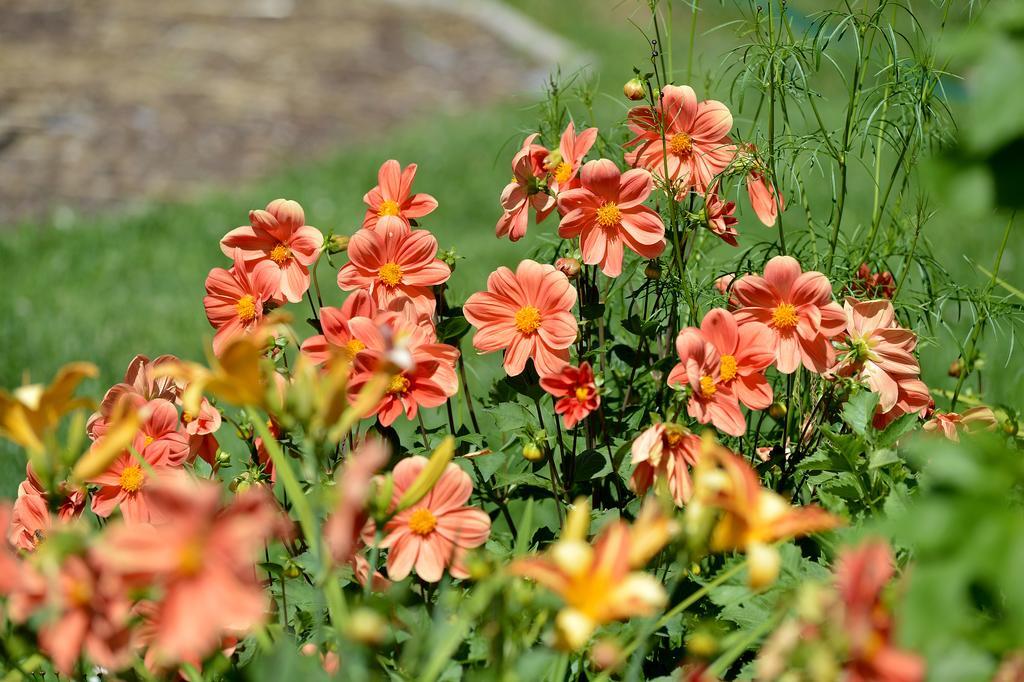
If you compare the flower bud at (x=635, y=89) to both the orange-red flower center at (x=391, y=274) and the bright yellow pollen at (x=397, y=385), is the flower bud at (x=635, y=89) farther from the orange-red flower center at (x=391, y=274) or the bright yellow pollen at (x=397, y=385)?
the bright yellow pollen at (x=397, y=385)

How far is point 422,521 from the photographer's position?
48.0 inches

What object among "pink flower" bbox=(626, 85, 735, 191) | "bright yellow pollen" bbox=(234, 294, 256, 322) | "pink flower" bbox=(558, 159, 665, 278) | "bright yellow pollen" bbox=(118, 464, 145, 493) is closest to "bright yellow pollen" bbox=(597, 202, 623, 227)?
"pink flower" bbox=(558, 159, 665, 278)

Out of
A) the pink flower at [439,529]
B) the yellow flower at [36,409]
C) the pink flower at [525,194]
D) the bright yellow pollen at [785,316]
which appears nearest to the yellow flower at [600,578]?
the pink flower at [439,529]

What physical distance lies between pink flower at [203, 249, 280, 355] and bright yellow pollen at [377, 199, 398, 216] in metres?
0.18

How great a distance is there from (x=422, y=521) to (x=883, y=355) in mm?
708

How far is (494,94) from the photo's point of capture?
7.65 m

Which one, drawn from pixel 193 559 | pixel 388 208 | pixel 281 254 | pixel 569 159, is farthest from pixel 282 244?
pixel 193 559

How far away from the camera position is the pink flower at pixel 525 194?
1.48m

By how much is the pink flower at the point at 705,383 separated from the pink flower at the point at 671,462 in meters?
0.04

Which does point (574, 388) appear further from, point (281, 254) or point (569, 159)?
point (281, 254)

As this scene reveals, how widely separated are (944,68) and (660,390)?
0.77m

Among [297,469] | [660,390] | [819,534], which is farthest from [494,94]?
[819,534]

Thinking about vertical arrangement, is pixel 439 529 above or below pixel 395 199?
below

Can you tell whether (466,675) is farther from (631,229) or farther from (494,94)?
(494,94)
